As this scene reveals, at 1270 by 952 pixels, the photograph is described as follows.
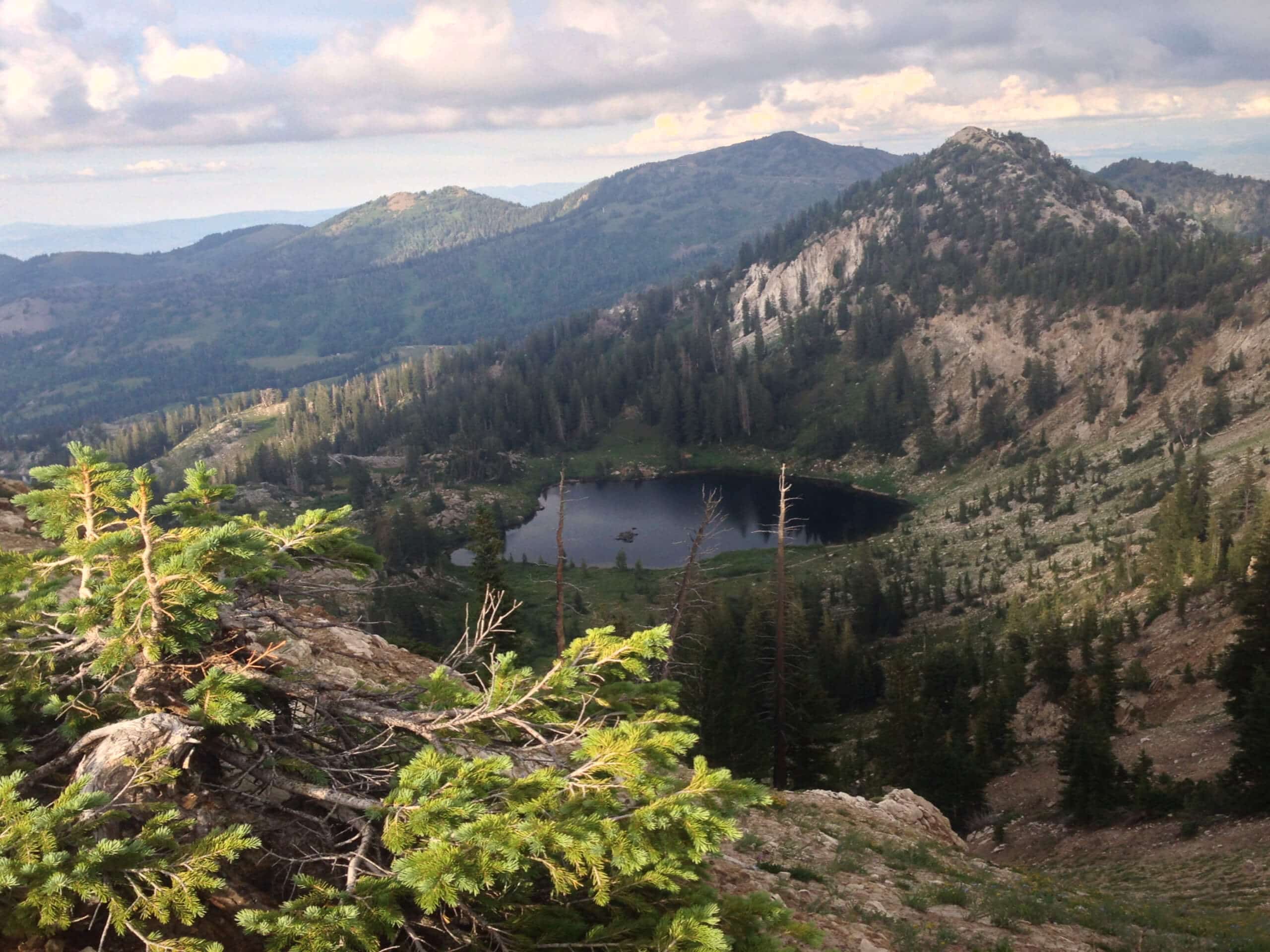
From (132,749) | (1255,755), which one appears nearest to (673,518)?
(1255,755)

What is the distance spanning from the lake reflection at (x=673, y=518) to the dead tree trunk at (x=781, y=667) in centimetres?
6163

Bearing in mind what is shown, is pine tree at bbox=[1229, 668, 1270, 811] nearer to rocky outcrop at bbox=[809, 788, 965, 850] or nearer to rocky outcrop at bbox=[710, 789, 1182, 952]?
rocky outcrop at bbox=[809, 788, 965, 850]

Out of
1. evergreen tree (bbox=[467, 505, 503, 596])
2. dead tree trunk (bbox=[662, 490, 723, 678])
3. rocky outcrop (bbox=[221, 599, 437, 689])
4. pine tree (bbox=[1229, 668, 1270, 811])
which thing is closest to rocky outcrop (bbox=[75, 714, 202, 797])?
rocky outcrop (bbox=[221, 599, 437, 689])

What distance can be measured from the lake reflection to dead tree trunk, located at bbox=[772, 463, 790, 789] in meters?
61.6

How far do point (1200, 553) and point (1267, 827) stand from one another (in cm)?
3164

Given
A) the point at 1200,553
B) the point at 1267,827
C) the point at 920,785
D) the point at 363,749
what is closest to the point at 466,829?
the point at 363,749

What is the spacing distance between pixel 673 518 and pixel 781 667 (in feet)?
293

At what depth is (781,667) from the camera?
31250 millimetres

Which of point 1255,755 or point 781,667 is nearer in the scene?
point 1255,755

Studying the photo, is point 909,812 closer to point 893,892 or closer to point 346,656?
point 893,892

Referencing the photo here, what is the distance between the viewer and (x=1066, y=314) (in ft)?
416

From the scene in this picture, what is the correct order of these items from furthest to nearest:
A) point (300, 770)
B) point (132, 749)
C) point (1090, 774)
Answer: point (1090, 774) < point (300, 770) < point (132, 749)

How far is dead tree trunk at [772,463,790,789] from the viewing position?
31.1m

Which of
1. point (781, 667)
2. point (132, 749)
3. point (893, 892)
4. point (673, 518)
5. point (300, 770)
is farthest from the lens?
point (673, 518)
